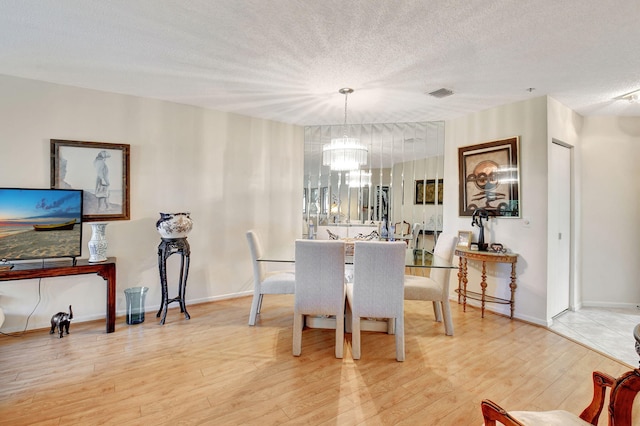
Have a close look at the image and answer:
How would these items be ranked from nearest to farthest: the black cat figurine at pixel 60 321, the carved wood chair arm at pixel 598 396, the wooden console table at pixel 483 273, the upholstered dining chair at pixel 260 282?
1. the carved wood chair arm at pixel 598 396
2. the black cat figurine at pixel 60 321
3. the upholstered dining chair at pixel 260 282
4. the wooden console table at pixel 483 273

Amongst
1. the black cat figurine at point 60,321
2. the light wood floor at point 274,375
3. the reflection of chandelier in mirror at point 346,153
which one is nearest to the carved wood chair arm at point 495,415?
the light wood floor at point 274,375

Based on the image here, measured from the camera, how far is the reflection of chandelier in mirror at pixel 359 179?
4969mm

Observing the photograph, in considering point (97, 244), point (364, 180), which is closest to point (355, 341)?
point (97, 244)

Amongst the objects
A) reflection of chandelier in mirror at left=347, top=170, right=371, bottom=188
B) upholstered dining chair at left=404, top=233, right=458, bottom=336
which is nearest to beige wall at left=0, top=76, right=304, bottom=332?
reflection of chandelier in mirror at left=347, top=170, right=371, bottom=188

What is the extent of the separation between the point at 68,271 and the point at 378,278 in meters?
2.83

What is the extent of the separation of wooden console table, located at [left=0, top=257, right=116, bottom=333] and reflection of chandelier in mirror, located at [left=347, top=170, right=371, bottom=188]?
3376 millimetres

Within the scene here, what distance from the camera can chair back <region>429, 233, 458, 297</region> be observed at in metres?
2.97

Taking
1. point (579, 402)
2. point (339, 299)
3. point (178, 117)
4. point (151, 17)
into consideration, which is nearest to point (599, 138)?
point (579, 402)

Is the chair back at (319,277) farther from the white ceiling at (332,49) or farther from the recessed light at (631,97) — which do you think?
the recessed light at (631,97)

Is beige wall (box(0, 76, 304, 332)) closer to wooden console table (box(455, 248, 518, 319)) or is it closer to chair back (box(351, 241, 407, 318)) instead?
chair back (box(351, 241, 407, 318))

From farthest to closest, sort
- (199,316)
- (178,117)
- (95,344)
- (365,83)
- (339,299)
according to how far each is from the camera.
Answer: (178,117)
(199,316)
(365,83)
(95,344)
(339,299)

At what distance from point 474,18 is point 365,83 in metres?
1.19

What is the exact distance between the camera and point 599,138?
3.85 m

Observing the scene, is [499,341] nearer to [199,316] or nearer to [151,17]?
[199,316]
